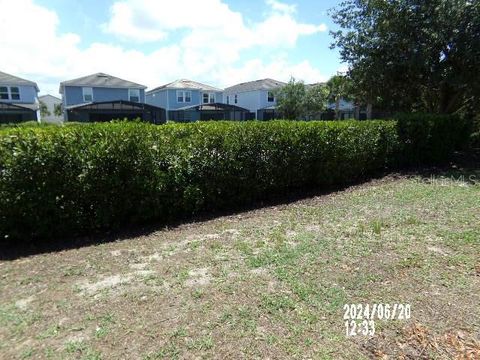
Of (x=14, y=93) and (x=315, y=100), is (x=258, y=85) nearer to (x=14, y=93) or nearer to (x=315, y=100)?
(x=315, y=100)

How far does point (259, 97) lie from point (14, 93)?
84.2 ft

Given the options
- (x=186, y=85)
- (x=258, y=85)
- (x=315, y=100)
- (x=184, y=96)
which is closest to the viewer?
(x=315, y=100)

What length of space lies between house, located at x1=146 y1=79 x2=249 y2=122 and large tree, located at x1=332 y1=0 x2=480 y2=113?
79.9 ft

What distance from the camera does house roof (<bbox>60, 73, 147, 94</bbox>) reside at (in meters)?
34.0

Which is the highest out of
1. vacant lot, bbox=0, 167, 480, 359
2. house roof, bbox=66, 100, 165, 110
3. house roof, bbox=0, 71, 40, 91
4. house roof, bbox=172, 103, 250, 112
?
house roof, bbox=0, 71, 40, 91

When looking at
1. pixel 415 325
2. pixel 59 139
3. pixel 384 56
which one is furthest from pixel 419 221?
pixel 384 56

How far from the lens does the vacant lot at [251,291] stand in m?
2.64

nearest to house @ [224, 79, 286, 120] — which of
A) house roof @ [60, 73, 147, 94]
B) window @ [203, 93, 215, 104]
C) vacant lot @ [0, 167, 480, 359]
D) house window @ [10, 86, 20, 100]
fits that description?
window @ [203, 93, 215, 104]

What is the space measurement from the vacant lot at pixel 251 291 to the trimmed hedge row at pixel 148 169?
1.85 ft

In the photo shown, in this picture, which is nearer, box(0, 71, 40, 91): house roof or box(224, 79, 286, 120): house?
box(0, 71, 40, 91): house roof

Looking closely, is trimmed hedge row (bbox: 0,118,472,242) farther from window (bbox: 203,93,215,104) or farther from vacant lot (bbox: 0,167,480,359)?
window (bbox: 203,93,215,104)

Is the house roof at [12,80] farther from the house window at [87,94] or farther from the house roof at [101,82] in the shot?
the house window at [87,94]

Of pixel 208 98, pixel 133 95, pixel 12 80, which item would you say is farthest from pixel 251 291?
pixel 208 98

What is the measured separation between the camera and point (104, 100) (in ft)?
116
